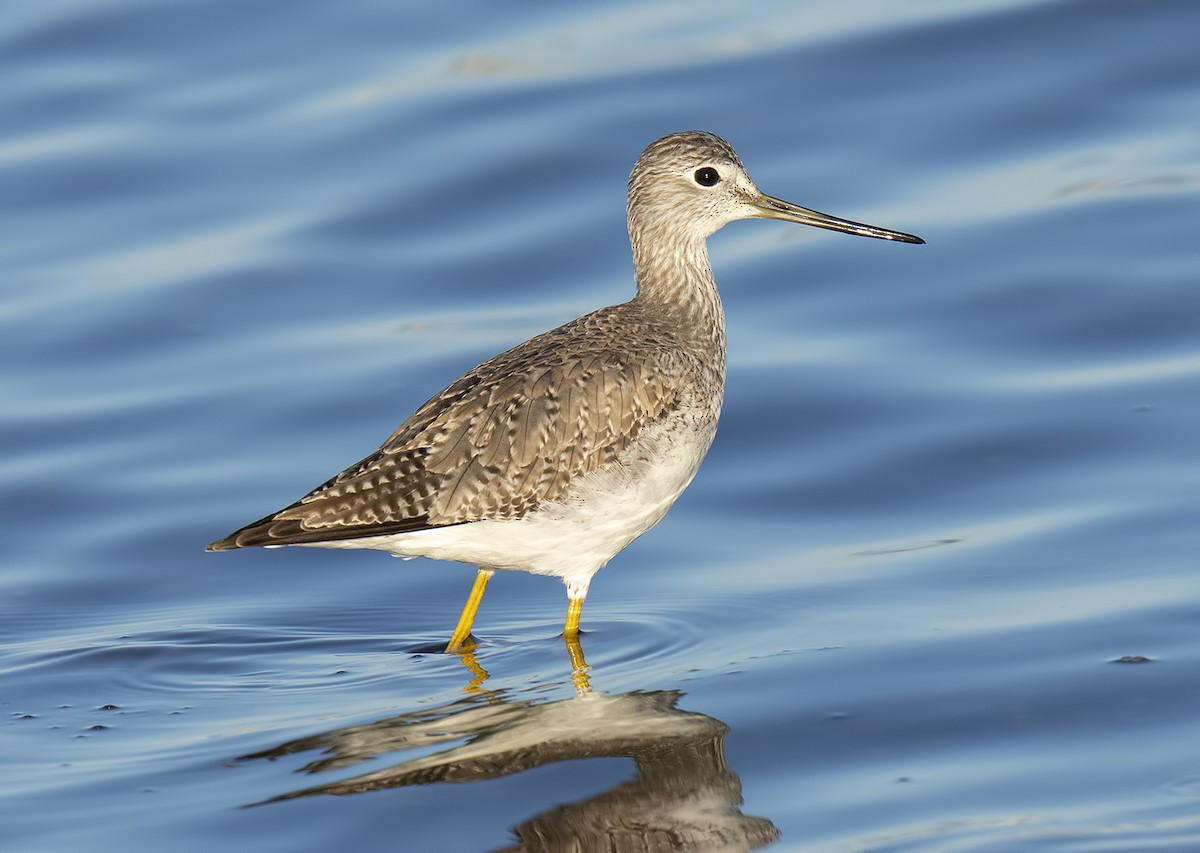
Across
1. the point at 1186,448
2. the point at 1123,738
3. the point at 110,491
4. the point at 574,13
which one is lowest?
the point at 1123,738

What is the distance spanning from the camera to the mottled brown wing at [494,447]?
315 inches

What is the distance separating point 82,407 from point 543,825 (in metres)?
5.78

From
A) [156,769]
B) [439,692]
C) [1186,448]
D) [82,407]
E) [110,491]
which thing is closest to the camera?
[156,769]

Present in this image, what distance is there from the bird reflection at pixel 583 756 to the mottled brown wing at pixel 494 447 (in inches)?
31.7

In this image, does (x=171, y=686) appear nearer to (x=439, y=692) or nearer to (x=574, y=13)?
(x=439, y=692)

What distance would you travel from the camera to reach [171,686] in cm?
811

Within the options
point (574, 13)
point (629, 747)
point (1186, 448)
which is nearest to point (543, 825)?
point (629, 747)

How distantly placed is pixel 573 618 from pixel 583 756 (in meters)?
1.40

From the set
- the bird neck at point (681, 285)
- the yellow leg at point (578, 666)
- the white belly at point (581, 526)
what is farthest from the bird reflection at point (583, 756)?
the bird neck at point (681, 285)

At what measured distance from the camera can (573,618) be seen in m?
8.52

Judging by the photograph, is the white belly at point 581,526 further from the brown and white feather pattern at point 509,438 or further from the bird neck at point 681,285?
the bird neck at point 681,285

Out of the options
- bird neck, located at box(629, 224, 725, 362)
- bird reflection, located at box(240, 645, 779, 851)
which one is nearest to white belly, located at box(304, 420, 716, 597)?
bird reflection, located at box(240, 645, 779, 851)

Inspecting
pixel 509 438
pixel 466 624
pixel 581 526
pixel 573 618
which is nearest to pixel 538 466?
pixel 509 438

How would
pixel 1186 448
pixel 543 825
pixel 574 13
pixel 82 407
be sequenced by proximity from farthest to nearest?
1. pixel 574 13
2. pixel 82 407
3. pixel 1186 448
4. pixel 543 825
